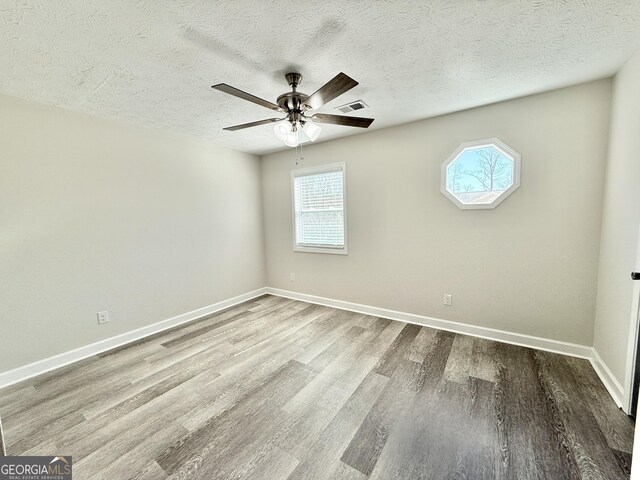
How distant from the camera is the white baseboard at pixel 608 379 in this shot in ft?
5.79

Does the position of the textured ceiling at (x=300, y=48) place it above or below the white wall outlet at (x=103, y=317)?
above

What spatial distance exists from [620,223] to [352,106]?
7.57 feet

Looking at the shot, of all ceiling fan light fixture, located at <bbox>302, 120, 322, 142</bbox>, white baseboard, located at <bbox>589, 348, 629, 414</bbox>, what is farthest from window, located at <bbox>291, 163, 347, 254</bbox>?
white baseboard, located at <bbox>589, 348, 629, 414</bbox>

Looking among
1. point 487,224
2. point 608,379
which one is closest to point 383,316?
point 487,224

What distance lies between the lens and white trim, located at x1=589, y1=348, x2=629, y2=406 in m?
1.76

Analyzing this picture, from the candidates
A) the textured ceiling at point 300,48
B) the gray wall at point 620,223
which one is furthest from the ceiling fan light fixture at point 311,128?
the gray wall at point 620,223

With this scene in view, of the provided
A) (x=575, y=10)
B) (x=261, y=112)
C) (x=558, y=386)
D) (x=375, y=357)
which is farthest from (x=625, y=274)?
(x=261, y=112)

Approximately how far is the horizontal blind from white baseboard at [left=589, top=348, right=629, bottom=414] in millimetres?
2697

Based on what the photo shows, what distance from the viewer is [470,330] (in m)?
2.84

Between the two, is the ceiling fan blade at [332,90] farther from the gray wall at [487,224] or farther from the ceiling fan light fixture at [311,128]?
the gray wall at [487,224]

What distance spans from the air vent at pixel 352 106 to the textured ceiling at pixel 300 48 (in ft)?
0.33

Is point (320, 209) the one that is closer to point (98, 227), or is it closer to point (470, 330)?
point (470, 330)

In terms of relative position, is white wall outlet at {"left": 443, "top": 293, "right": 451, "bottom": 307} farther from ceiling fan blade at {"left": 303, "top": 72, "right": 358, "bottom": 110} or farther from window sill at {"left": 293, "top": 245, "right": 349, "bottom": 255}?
ceiling fan blade at {"left": 303, "top": 72, "right": 358, "bottom": 110}

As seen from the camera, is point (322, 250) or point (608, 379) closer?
point (608, 379)
